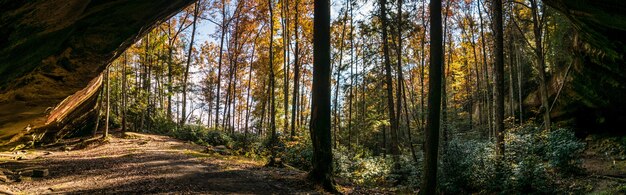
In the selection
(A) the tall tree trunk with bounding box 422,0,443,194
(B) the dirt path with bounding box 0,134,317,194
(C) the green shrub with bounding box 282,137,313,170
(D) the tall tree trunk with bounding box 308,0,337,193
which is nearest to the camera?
(B) the dirt path with bounding box 0,134,317,194

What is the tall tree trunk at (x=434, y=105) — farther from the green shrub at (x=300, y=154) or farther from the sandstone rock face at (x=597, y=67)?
the green shrub at (x=300, y=154)

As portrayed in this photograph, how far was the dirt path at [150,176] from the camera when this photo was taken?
26.1ft

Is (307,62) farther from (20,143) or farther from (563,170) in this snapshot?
(563,170)

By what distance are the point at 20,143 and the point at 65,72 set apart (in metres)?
8.08

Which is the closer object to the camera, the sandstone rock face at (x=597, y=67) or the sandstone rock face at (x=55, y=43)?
the sandstone rock face at (x=55, y=43)

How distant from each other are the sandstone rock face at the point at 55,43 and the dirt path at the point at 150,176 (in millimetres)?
2004

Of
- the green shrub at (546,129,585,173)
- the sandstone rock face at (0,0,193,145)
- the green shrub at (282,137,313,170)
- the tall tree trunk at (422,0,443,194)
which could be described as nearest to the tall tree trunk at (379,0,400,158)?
the green shrub at (282,137,313,170)

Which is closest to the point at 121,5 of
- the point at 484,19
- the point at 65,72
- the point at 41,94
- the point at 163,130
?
the point at 65,72

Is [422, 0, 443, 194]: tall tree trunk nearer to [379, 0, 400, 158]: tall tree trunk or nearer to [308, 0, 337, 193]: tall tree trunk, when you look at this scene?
[308, 0, 337, 193]: tall tree trunk

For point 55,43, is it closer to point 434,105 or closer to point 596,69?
point 434,105

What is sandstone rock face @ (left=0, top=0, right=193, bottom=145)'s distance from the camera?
6543mm

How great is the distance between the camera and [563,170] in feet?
33.4

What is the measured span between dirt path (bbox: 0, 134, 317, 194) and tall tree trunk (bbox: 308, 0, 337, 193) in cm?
54

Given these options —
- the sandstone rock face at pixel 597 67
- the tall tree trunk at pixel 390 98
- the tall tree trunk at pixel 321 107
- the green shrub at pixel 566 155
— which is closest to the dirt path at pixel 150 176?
the tall tree trunk at pixel 321 107
